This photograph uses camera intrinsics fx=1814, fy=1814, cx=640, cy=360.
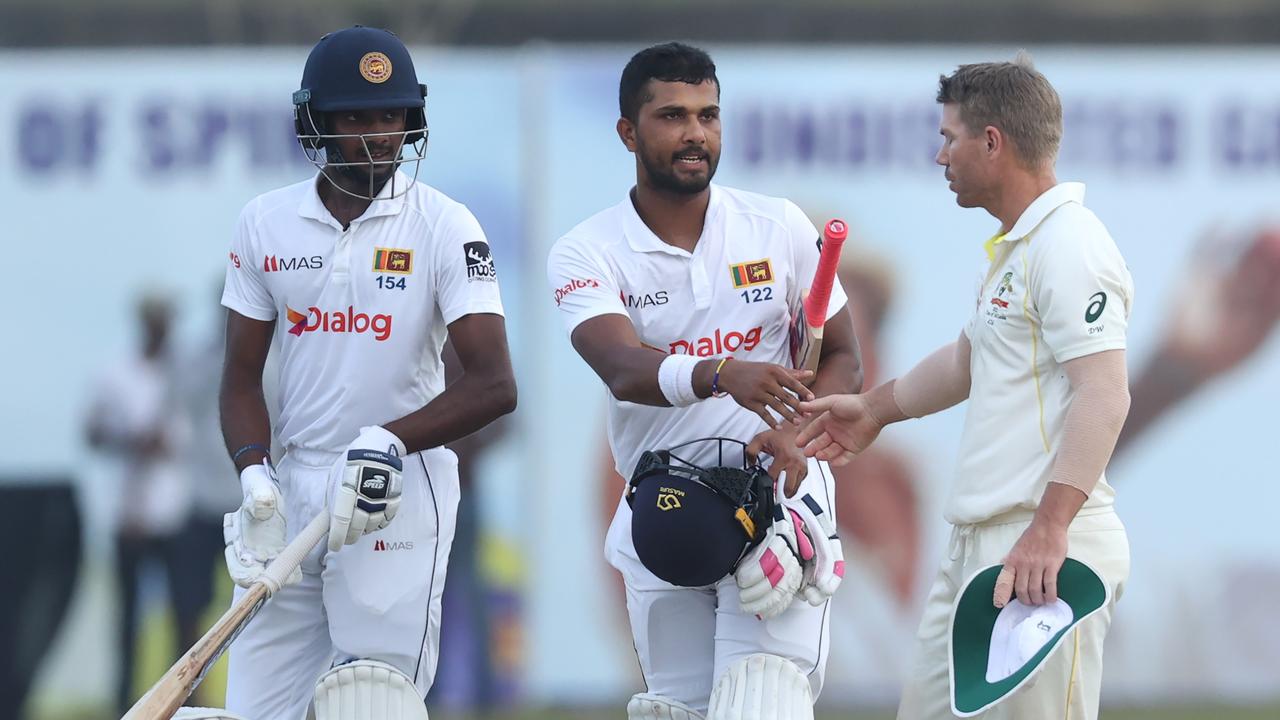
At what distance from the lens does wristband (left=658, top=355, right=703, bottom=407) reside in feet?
11.8

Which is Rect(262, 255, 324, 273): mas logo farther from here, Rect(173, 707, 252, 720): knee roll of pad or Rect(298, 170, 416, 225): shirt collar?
Rect(173, 707, 252, 720): knee roll of pad

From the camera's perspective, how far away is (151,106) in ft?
24.5

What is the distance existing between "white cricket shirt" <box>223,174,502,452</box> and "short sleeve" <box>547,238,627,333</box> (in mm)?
144

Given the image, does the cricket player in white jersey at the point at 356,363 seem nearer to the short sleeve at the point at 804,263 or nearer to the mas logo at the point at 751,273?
the mas logo at the point at 751,273

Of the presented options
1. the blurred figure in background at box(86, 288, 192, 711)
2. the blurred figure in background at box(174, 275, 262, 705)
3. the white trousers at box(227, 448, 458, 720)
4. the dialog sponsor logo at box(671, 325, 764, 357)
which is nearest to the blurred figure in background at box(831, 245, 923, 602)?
the blurred figure in background at box(174, 275, 262, 705)

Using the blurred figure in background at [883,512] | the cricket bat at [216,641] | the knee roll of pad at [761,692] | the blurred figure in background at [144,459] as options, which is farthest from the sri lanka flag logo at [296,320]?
the blurred figure in background at [883,512]

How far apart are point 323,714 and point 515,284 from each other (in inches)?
149

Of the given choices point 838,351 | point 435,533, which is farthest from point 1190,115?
point 435,533

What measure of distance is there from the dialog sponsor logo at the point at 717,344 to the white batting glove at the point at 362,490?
0.66 meters

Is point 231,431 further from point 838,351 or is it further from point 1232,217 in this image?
point 1232,217

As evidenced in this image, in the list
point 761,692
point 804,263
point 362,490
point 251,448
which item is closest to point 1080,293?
point 804,263

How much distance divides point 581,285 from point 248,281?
0.74 m

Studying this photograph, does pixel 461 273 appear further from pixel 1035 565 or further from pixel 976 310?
pixel 1035 565

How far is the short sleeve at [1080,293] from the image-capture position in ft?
11.0
